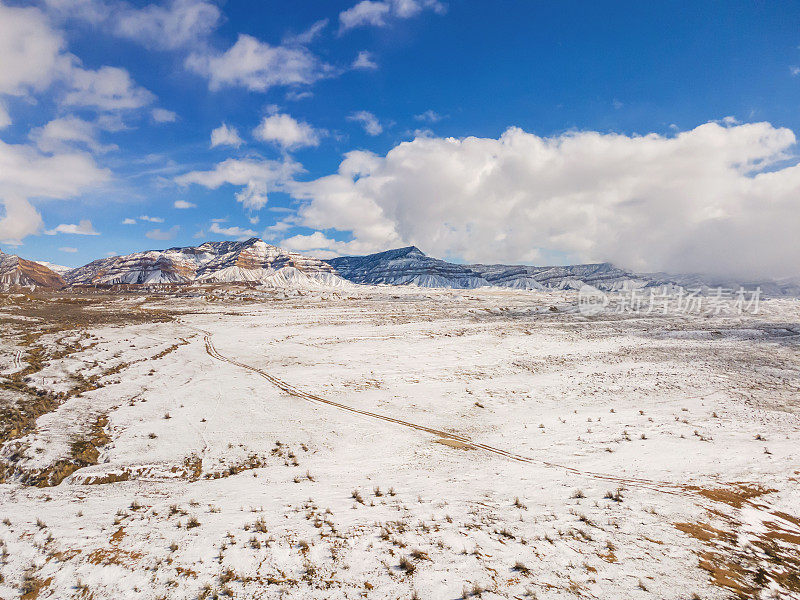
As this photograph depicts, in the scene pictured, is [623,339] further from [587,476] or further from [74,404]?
[74,404]

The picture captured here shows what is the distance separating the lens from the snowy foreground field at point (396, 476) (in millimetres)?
6938

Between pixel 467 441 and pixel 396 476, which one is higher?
pixel 396 476

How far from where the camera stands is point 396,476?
11867 mm

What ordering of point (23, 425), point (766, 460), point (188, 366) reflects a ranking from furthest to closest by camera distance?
point (188, 366), point (23, 425), point (766, 460)

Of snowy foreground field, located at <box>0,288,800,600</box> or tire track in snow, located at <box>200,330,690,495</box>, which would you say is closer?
snowy foreground field, located at <box>0,288,800,600</box>

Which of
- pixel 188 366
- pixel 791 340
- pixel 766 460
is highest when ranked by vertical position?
pixel 791 340

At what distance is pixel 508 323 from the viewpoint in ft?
154

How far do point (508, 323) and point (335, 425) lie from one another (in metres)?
35.8

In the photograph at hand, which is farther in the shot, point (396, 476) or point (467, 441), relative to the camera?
point (467, 441)

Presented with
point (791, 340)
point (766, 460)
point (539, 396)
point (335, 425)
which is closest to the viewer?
point (766, 460)

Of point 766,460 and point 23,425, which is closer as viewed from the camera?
point 766,460

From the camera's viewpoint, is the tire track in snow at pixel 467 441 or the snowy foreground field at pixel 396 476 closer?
the snowy foreground field at pixel 396 476

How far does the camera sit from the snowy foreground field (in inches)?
273

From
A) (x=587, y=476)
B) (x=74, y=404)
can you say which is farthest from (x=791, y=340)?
(x=74, y=404)
